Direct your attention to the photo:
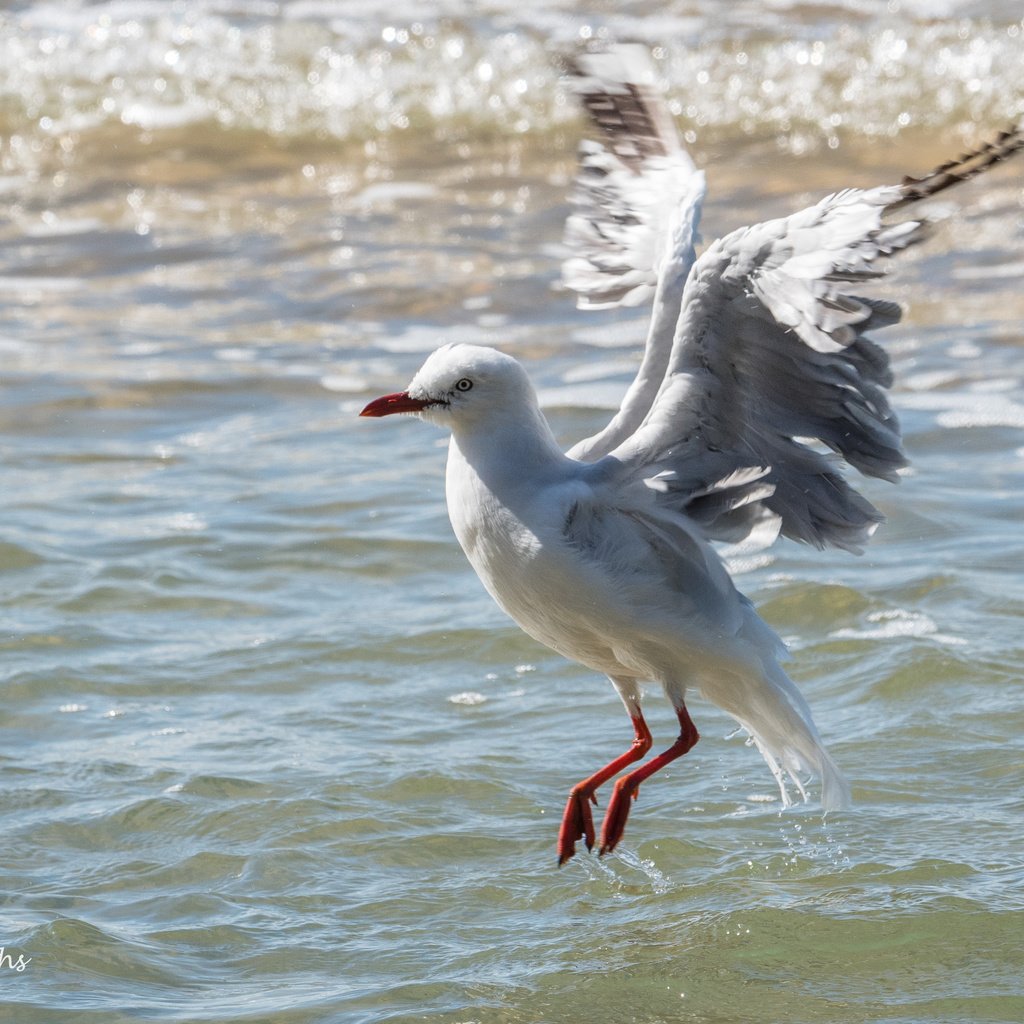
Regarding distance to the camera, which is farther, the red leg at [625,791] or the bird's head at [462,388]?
the red leg at [625,791]

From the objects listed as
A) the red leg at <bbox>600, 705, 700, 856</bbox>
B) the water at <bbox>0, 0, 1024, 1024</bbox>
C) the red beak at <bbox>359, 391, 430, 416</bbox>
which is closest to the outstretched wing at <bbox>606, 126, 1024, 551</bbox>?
the red beak at <bbox>359, 391, 430, 416</bbox>

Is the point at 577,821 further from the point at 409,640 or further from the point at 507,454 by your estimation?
the point at 409,640

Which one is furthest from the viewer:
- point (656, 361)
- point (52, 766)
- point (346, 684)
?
point (346, 684)

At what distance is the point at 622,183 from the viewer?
18.5ft

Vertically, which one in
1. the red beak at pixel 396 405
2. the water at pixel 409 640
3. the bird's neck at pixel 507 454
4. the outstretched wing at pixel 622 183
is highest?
the outstretched wing at pixel 622 183

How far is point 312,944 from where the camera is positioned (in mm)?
4562

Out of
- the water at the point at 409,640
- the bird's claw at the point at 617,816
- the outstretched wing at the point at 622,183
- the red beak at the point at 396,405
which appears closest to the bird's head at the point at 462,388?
the red beak at the point at 396,405

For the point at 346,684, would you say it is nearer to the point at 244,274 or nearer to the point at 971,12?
the point at 244,274

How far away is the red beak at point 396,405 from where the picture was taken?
177 inches

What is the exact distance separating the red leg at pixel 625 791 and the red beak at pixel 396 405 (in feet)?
3.83

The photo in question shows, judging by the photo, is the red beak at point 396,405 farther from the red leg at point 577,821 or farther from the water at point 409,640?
the water at point 409,640

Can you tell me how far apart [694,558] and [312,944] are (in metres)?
1.42

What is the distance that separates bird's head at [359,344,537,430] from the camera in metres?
4.55

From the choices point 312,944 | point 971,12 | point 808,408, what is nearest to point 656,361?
point 808,408
